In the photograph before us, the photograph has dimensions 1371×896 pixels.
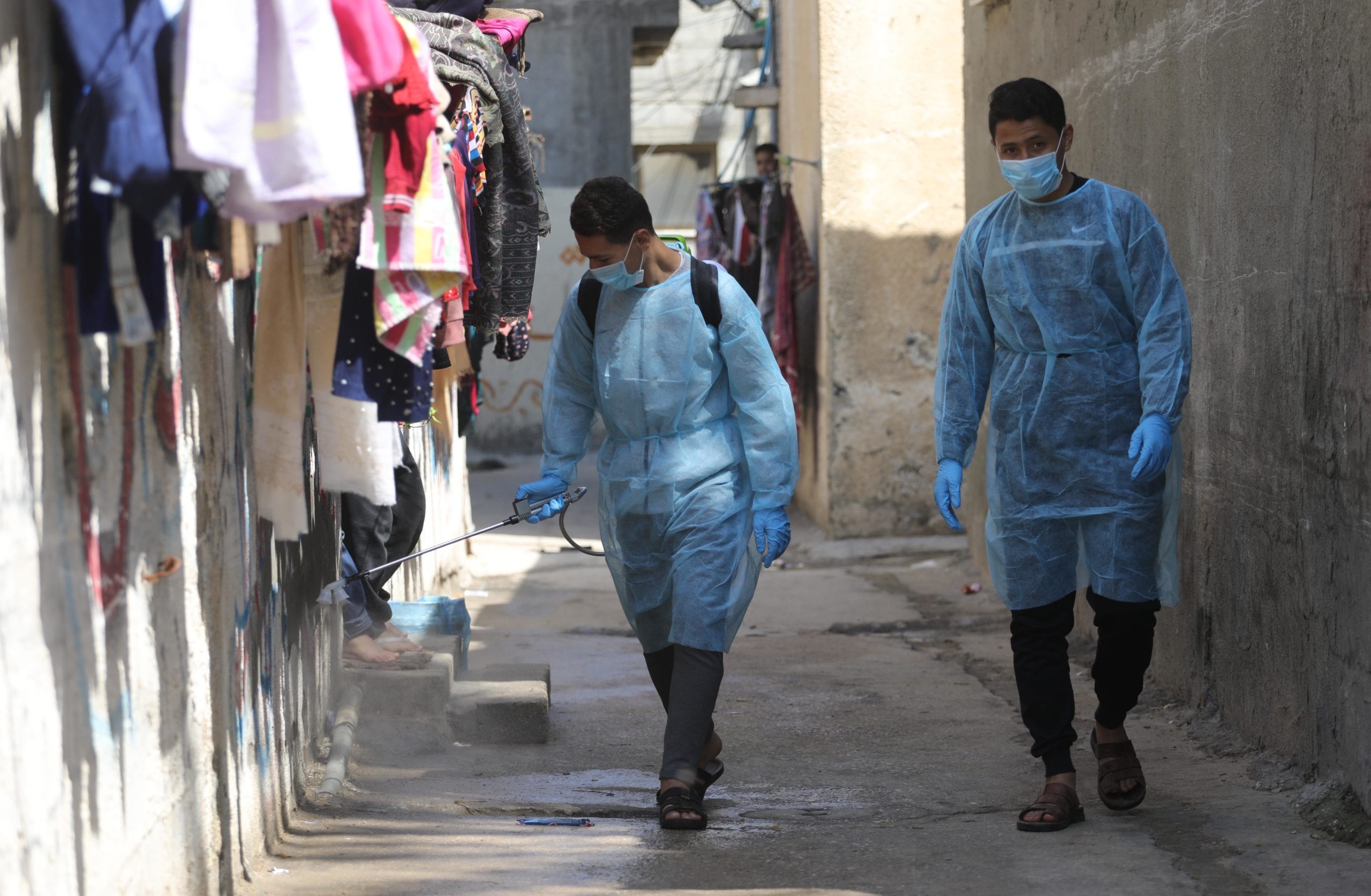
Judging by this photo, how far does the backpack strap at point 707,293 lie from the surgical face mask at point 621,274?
0.13 m

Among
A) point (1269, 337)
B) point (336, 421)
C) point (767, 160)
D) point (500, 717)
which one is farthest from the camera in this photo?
point (767, 160)

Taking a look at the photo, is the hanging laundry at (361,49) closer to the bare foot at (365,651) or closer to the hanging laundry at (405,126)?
the hanging laundry at (405,126)

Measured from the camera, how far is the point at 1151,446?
344cm

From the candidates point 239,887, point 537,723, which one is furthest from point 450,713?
point 239,887

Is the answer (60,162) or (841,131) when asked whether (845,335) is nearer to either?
(841,131)

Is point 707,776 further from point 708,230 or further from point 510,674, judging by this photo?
point 708,230

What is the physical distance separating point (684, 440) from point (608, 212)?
606mm

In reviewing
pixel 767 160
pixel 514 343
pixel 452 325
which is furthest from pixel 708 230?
pixel 452 325

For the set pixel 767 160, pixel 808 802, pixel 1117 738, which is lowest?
pixel 808 802

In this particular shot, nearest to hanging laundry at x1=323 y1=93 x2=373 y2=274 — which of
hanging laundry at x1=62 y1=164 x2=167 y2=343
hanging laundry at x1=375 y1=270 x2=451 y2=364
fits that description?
hanging laundry at x1=375 y1=270 x2=451 y2=364

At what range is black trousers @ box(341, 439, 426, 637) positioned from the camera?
15.4 ft

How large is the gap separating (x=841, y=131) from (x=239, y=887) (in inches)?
280

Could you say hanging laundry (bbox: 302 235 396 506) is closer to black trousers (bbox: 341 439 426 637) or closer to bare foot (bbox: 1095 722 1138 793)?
black trousers (bbox: 341 439 426 637)

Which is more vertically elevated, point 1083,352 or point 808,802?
point 1083,352
